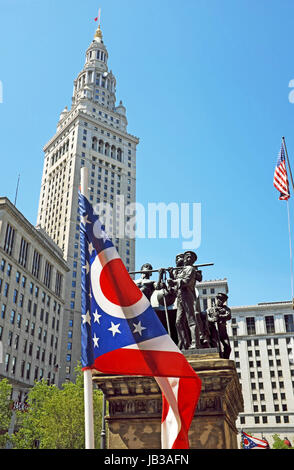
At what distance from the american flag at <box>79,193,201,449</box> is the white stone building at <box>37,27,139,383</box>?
330 feet

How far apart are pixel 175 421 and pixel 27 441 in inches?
1895

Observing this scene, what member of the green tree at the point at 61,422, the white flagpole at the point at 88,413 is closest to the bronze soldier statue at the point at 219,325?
the white flagpole at the point at 88,413

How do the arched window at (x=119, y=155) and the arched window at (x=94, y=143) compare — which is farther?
the arched window at (x=119, y=155)

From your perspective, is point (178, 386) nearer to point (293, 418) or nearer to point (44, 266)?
point (44, 266)

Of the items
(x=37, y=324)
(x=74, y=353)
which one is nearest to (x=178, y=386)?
(x=37, y=324)

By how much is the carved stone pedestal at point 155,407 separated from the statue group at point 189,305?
668 millimetres

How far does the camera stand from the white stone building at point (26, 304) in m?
70.1

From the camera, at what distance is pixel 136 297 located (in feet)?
24.1

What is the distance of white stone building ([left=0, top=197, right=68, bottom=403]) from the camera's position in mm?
70062

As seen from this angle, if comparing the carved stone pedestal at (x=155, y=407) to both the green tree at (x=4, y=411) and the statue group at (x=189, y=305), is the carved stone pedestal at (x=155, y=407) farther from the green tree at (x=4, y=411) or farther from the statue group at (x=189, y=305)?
the green tree at (x=4, y=411)

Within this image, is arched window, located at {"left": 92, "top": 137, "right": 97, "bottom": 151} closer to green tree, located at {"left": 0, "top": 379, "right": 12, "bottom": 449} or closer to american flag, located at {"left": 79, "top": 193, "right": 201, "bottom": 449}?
green tree, located at {"left": 0, "top": 379, "right": 12, "bottom": 449}

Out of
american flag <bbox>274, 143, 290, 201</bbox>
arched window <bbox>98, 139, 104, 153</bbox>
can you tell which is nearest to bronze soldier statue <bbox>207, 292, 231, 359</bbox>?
american flag <bbox>274, 143, 290, 201</bbox>

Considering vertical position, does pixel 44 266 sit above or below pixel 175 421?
above

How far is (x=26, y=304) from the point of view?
A: 76.9 meters
